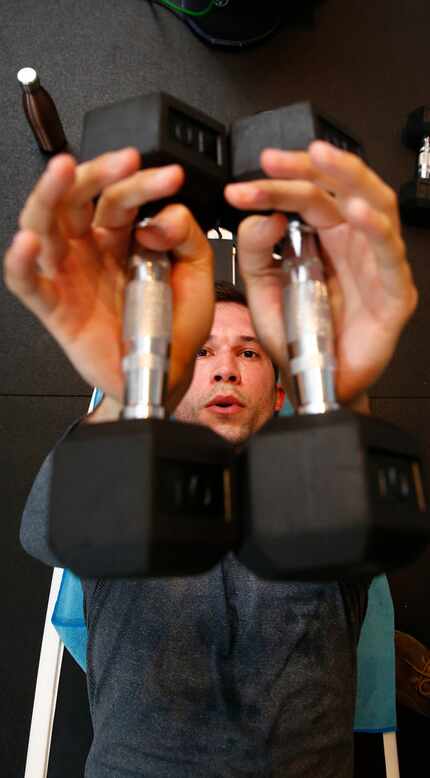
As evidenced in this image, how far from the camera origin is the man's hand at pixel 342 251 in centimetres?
52

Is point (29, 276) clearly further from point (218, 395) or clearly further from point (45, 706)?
point (45, 706)

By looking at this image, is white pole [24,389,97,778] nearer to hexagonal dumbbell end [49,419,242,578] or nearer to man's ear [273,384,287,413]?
man's ear [273,384,287,413]

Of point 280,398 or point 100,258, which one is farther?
point 280,398

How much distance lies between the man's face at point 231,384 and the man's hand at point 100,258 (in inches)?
16.6

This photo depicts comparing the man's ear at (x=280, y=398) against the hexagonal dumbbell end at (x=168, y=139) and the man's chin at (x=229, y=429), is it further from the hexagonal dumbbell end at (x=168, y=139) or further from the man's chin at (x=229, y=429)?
the hexagonal dumbbell end at (x=168, y=139)

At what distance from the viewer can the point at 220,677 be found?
0.91 metres

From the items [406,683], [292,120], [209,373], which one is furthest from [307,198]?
[406,683]

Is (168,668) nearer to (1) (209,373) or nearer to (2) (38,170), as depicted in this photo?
(1) (209,373)

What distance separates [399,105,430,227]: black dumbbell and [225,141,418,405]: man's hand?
1.28 meters

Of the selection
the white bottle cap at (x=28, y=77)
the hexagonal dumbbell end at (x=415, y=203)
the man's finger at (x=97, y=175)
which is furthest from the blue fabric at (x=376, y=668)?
the hexagonal dumbbell end at (x=415, y=203)

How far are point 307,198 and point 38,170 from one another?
1351 mm

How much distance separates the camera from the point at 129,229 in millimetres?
612

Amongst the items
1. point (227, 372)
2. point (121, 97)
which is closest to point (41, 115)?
point (121, 97)

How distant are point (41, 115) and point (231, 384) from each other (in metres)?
0.94
